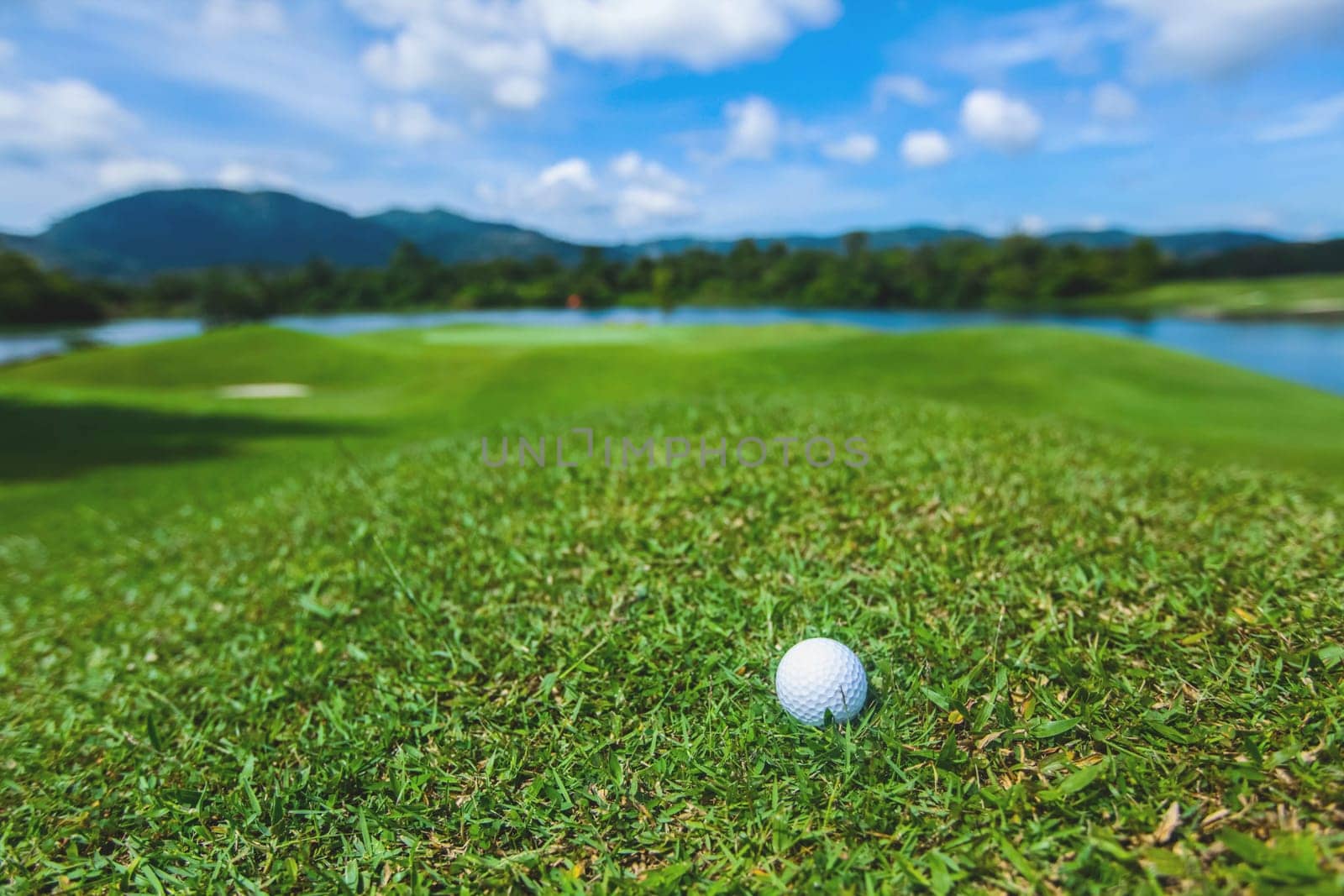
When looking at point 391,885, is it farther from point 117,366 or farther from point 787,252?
point 787,252

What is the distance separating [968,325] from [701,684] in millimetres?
31621

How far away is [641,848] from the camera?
1.82m

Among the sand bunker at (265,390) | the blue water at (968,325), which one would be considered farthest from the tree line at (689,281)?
the sand bunker at (265,390)

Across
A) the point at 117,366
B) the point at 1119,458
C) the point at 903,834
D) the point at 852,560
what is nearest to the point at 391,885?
the point at 903,834

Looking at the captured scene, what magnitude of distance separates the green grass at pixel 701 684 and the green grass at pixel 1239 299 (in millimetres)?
50499

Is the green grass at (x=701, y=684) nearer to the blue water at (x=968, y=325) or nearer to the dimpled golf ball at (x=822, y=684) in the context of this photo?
the dimpled golf ball at (x=822, y=684)

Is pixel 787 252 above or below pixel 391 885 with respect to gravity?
above

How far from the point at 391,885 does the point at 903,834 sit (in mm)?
1424

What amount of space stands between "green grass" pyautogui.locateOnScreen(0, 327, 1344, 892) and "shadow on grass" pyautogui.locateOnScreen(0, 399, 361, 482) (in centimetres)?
662

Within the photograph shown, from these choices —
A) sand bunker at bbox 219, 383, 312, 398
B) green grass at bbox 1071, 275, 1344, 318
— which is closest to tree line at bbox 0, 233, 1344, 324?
green grass at bbox 1071, 275, 1344, 318

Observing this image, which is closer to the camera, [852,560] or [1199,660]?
[1199,660]

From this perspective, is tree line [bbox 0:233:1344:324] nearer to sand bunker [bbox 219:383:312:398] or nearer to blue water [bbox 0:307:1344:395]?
blue water [bbox 0:307:1344:395]

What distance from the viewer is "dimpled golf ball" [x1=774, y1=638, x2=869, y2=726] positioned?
2111mm

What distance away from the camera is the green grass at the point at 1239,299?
141ft
